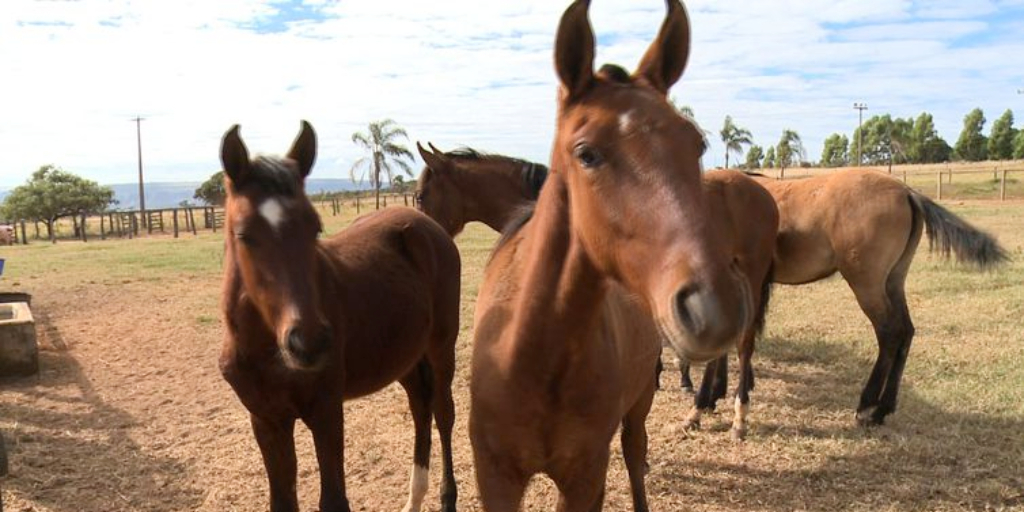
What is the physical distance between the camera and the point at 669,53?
186cm

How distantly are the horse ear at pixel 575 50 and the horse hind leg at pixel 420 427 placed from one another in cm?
285

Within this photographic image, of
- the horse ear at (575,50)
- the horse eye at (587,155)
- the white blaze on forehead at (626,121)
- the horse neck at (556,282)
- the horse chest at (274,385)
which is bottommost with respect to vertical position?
the horse chest at (274,385)

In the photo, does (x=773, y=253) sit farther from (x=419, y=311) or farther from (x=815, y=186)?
(x=419, y=311)

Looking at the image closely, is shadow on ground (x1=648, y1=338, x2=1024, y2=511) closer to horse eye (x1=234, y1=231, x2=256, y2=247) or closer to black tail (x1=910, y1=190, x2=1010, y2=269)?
black tail (x1=910, y1=190, x2=1010, y2=269)

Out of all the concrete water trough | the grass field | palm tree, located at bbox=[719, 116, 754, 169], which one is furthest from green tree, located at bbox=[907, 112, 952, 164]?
the concrete water trough

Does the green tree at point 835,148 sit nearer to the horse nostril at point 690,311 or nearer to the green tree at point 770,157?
the green tree at point 770,157

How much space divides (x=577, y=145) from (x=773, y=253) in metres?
4.63

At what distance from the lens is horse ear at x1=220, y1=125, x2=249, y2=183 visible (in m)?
2.76

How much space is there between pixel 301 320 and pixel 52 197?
49.9 metres

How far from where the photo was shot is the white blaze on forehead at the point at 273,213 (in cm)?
275

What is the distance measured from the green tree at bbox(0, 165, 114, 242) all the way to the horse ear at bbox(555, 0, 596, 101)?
45.6 m

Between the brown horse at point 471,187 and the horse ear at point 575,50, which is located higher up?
the horse ear at point 575,50

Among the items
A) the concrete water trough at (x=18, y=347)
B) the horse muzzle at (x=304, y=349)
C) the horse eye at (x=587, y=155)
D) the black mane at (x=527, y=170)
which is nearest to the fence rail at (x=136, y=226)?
the concrete water trough at (x=18, y=347)

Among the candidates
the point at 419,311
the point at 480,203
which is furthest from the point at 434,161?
the point at 419,311
